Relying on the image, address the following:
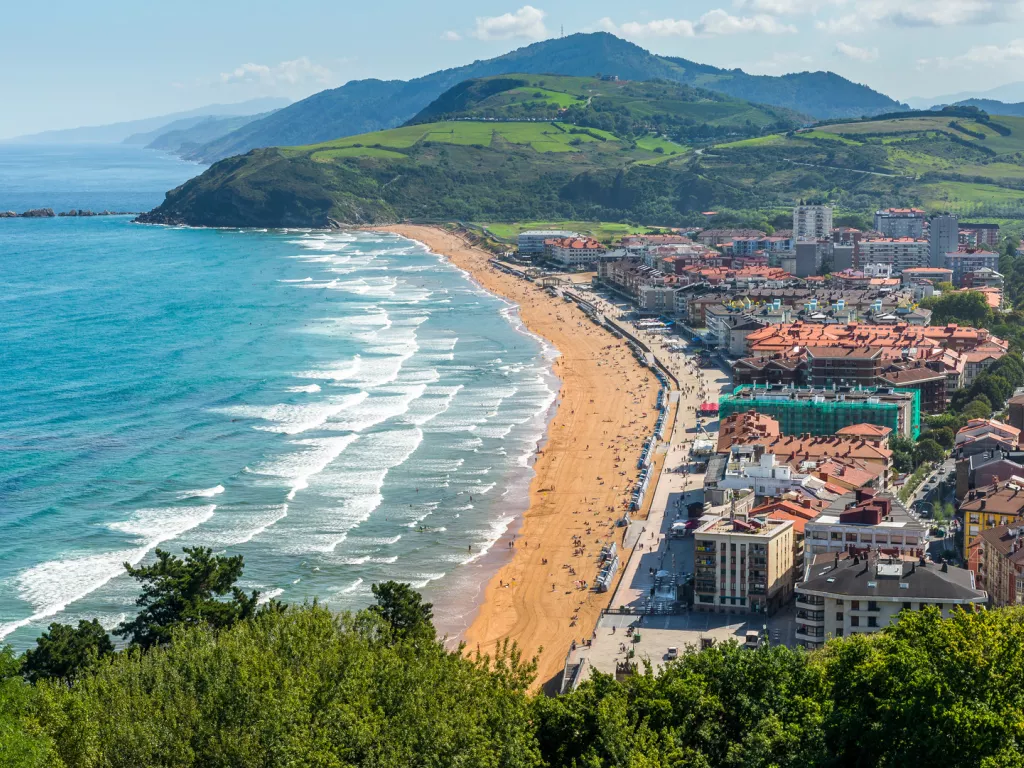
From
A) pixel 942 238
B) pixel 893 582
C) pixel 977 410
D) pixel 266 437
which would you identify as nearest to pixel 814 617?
pixel 893 582

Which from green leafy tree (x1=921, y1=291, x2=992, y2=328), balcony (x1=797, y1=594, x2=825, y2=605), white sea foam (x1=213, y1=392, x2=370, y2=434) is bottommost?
balcony (x1=797, y1=594, x2=825, y2=605)

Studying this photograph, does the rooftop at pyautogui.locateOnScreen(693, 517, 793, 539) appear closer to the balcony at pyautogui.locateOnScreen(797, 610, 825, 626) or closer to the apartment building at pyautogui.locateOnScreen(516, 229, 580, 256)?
the balcony at pyautogui.locateOnScreen(797, 610, 825, 626)

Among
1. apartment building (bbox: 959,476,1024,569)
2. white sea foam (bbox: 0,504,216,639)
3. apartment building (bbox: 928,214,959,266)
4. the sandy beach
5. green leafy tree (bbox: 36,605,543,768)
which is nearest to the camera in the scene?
green leafy tree (bbox: 36,605,543,768)

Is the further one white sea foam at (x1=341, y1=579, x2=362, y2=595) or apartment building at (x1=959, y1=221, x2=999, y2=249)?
apartment building at (x1=959, y1=221, x2=999, y2=249)

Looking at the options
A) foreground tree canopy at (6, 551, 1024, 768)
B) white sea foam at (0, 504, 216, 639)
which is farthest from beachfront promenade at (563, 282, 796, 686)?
white sea foam at (0, 504, 216, 639)

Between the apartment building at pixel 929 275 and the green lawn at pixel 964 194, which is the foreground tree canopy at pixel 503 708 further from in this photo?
the green lawn at pixel 964 194

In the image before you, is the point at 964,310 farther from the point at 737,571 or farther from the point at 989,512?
the point at 737,571

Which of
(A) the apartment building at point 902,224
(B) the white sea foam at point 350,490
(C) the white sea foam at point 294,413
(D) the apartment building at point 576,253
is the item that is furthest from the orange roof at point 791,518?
(A) the apartment building at point 902,224

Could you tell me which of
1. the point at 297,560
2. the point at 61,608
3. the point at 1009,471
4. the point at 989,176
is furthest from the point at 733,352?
the point at 989,176
